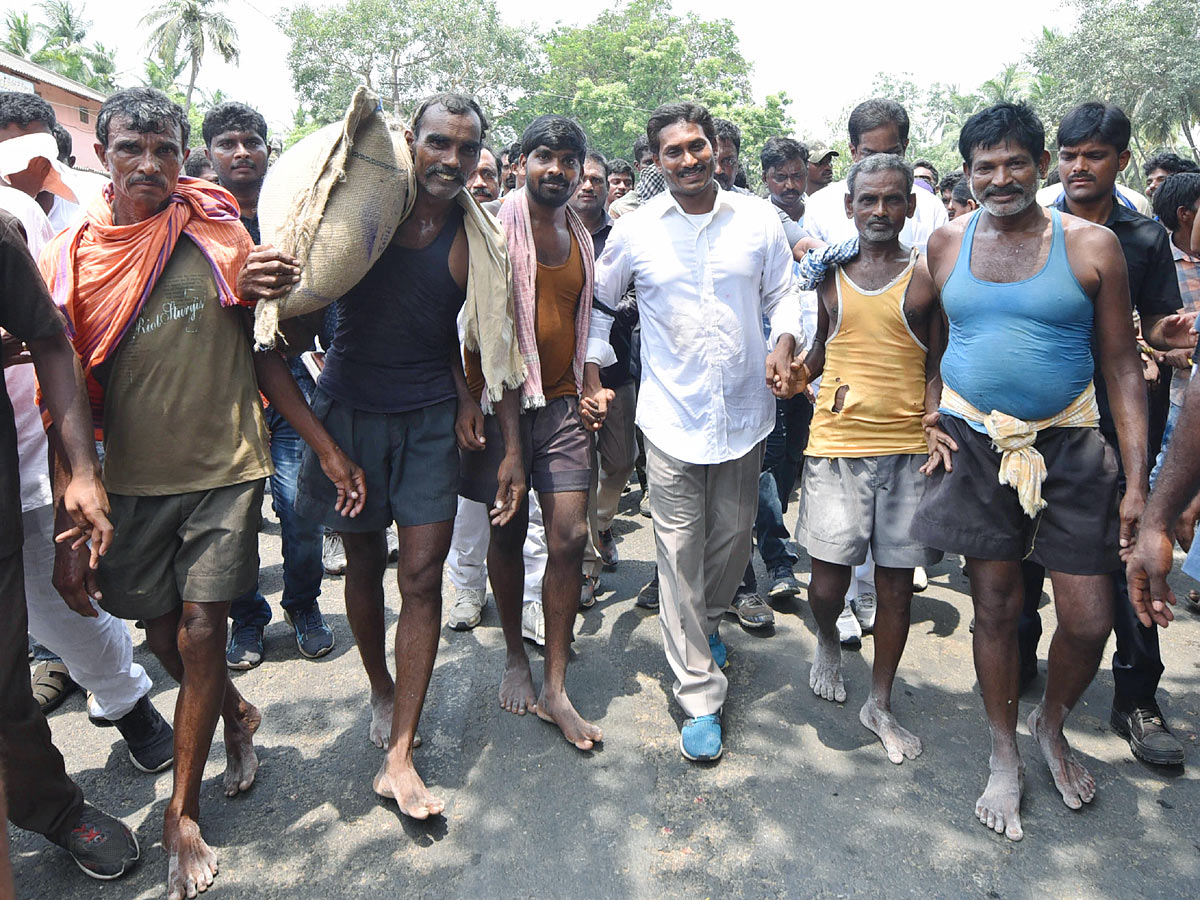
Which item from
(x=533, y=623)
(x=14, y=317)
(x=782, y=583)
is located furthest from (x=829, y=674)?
(x=14, y=317)

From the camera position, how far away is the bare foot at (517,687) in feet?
11.1

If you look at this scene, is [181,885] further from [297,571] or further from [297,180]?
[297,180]

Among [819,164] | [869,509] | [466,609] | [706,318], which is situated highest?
[819,164]

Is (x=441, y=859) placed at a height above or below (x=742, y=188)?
below

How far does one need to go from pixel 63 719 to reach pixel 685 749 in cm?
A: 247

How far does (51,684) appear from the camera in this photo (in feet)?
11.5

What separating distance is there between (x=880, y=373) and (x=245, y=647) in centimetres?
297

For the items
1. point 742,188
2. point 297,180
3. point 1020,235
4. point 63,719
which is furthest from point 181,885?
point 742,188

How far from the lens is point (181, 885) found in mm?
2359

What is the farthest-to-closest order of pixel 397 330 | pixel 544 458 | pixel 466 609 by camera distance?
1. pixel 466 609
2. pixel 544 458
3. pixel 397 330

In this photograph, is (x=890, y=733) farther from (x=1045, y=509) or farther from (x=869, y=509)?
(x=1045, y=509)

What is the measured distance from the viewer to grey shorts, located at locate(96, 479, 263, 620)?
2.51 meters

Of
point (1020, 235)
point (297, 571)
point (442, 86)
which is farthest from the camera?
point (442, 86)

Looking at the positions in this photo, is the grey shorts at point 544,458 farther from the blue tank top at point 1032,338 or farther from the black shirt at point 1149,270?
the black shirt at point 1149,270
